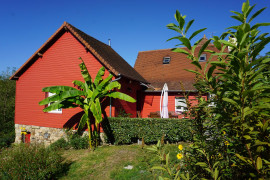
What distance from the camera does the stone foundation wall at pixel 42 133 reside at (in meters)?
11.6

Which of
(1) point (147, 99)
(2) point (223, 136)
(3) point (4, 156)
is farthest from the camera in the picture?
(1) point (147, 99)

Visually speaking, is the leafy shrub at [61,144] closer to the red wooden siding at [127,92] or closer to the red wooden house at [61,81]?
the red wooden house at [61,81]

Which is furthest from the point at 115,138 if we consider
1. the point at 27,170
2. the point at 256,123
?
the point at 256,123

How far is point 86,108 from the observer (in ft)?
30.1

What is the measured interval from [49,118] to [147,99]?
771 centimetres

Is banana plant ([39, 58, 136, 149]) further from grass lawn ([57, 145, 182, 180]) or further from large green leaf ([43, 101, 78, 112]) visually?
grass lawn ([57, 145, 182, 180])

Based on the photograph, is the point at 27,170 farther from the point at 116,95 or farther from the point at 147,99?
the point at 147,99

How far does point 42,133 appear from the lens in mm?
12234

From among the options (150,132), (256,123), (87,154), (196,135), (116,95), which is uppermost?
(116,95)

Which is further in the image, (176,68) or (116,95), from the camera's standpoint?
(176,68)

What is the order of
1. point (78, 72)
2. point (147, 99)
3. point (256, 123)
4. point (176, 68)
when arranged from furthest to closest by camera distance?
point (176, 68)
point (147, 99)
point (78, 72)
point (256, 123)

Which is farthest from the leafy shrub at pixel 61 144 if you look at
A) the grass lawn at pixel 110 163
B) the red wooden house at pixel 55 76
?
the grass lawn at pixel 110 163

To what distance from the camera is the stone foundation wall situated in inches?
457

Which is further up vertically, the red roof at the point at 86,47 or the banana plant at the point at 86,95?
the red roof at the point at 86,47
